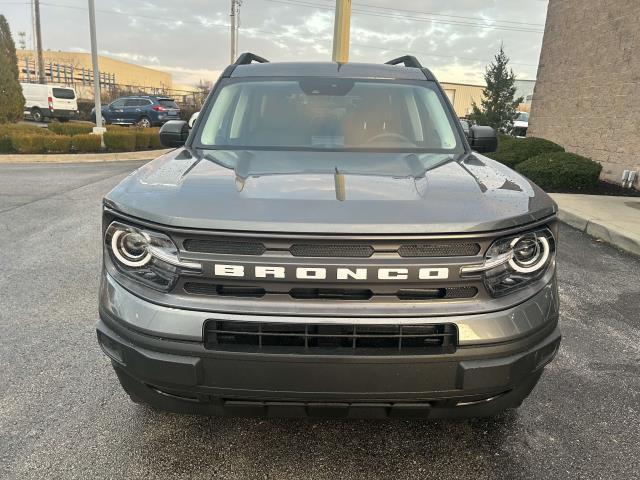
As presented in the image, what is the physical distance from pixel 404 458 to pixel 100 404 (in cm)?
162

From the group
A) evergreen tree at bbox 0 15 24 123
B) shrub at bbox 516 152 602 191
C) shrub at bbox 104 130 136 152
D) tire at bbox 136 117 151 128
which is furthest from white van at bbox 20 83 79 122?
shrub at bbox 516 152 602 191

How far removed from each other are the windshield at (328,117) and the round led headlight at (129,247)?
1107 millimetres

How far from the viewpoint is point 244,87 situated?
342cm

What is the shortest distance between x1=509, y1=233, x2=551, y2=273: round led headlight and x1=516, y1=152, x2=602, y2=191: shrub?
8.44m

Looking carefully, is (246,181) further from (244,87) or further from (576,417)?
(576,417)

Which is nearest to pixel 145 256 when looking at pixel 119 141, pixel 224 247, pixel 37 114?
pixel 224 247

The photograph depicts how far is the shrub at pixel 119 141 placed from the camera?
15352 mm

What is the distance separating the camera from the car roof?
11.5 ft

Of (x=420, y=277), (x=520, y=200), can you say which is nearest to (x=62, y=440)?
(x=420, y=277)

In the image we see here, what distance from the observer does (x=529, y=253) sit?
200cm

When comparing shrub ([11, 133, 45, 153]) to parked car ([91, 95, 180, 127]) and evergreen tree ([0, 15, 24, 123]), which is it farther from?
parked car ([91, 95, 180, 127])

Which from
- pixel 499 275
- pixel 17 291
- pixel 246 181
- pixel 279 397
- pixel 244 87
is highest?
pixel 244 87

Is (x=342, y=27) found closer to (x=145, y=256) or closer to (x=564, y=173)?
(x=564, y=173)

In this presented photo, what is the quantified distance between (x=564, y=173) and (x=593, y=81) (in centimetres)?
328
